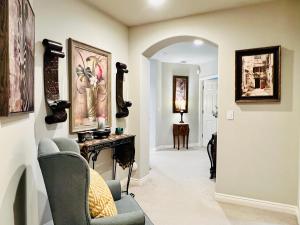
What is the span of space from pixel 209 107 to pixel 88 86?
4993 mm

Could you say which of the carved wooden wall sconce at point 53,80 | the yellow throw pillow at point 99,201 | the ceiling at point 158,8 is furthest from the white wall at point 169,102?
the yellow throw pillow at point 99,201

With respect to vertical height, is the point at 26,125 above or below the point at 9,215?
above

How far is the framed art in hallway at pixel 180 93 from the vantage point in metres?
7.30

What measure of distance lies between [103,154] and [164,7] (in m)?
2.14

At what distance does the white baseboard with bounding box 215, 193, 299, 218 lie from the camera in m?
2.82

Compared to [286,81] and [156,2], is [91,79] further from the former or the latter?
[286,81]

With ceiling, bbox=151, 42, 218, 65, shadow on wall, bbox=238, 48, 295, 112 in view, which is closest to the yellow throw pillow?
shadow on wall, bbox=238, 48, 295, 112

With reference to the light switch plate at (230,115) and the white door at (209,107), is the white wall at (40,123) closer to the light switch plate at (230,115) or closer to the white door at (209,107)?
the light switch plate at (230,115)

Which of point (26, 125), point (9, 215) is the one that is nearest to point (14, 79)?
point (26, 125)

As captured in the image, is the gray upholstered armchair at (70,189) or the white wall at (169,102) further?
the white wall at (169,102)

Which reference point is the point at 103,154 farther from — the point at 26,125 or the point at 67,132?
the point at 26,125

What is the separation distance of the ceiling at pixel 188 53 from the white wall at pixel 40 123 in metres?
1.79

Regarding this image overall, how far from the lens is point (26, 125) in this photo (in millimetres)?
1629

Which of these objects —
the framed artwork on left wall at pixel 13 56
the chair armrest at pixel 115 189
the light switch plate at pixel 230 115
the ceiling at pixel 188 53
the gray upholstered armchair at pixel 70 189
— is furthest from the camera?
the ceiling at pixel 188 53
